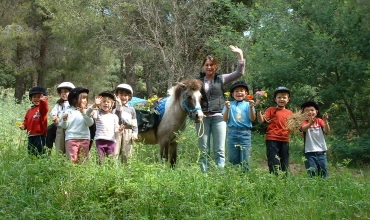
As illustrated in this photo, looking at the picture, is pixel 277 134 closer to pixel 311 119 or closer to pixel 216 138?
pixel 311 119

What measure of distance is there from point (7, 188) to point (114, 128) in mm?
1755

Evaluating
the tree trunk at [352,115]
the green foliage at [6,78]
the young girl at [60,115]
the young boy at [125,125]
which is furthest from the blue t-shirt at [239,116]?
the green foliage at [6,78]

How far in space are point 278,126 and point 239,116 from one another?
57 centimetres

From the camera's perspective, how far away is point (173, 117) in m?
6.37

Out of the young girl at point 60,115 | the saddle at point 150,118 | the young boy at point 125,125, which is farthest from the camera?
the saddle at point 150,118

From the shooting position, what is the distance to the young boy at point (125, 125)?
6.05m

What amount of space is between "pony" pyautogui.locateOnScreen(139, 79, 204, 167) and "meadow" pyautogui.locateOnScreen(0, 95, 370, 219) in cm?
123

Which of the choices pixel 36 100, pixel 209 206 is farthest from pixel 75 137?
pixel 209 206

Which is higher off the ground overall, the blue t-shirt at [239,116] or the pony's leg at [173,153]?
the blue t-shirt at [239,116]

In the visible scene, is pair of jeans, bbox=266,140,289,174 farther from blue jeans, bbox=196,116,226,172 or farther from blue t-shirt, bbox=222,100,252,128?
blue jeans, bbox=196,116,226,172

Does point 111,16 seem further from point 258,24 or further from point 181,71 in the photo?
point 258,24

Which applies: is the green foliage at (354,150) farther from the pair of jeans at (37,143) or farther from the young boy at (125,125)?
the pair of jeans at (37,143)

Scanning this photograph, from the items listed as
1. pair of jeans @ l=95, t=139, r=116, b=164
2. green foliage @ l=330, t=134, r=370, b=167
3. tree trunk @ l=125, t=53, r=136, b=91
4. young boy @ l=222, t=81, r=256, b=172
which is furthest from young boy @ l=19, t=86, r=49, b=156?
tree trunk @ l=125, t=53, r=136, b=91

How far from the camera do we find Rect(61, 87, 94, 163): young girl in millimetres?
5715
